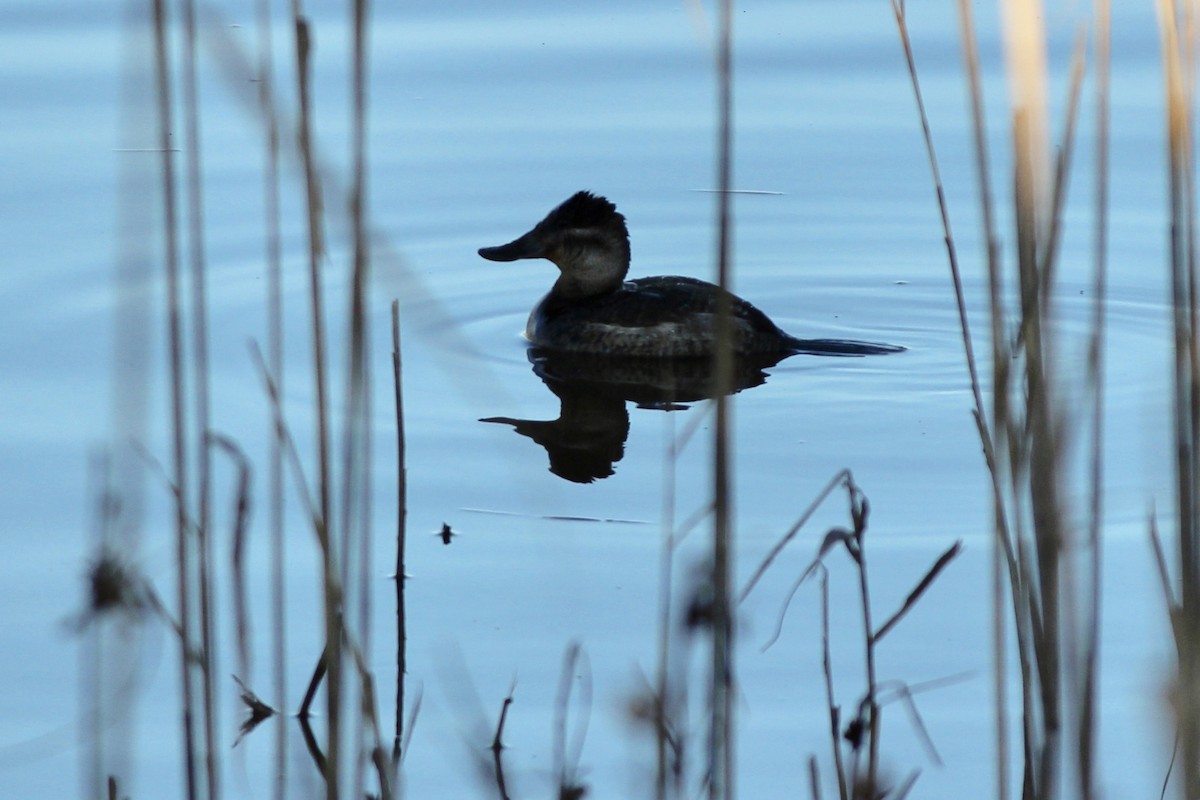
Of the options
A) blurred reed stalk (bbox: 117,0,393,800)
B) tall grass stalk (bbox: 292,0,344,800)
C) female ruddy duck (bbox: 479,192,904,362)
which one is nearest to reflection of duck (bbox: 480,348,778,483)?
female ruddy duck (bbox: 479,192,904,362)

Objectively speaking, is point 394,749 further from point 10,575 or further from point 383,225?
point 383,225

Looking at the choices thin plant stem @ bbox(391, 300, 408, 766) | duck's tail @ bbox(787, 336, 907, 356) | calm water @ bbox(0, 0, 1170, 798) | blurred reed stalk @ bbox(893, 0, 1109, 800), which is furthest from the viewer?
duck's tail @ bbox(787, 336, 907, 356)

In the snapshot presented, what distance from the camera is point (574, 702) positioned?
3398 millimetres

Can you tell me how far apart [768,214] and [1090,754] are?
5.24m

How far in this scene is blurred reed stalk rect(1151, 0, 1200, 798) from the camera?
2.07m

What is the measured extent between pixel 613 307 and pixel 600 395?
604 millimetres

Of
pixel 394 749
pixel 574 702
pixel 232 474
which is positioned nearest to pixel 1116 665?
pixel 574 702

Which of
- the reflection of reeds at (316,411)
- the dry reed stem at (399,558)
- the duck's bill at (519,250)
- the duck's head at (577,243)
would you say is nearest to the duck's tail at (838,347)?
the duck's head at (577,243)

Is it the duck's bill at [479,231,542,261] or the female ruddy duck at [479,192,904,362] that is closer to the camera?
the female ruddy duck at [479,192,904,362]

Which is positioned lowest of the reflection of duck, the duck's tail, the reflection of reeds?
the reflection of duck

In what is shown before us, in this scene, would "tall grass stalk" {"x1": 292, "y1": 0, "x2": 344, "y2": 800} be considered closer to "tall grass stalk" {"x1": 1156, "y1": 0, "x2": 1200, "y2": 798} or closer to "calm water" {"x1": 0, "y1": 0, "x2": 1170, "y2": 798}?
"calm water" {"x1": 0, "y1": 0, "x2": 1170, "y2": 798}

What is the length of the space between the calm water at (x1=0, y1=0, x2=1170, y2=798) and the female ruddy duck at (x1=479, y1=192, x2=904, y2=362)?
0.14m

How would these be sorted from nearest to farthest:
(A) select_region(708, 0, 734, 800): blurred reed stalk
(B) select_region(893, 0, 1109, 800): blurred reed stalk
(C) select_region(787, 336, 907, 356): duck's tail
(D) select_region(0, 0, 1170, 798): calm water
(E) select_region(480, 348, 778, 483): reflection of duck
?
1. (A) select_region(708, 0, 734, 800): blurred reed stalk
2. (B) select_region(893, 0, 1109, 800): blurred reed stalk
3. (D) select_region(0, 0, 1170, 798): calm water
4. (E) select_region(480, 348, 778, 483): reflection of duck
5. (C) select_region(787, 336, 907, 356): duck's tail

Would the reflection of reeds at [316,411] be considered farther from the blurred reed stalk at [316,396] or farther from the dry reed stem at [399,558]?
the dry reed stem at [399,558]
